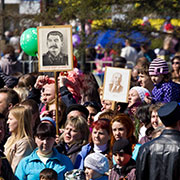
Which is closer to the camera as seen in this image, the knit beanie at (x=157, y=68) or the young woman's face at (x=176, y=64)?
the knit beanie at (x=157, y=68)

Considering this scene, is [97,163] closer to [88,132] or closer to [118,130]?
[118,130]

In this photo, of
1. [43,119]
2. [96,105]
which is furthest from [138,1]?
[43,119]

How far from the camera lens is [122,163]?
7.21 metres

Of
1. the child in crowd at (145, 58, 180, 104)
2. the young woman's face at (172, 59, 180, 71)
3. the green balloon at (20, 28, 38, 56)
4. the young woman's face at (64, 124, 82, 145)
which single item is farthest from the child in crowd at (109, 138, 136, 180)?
the young woman's face at (172, 59, 180, 71)

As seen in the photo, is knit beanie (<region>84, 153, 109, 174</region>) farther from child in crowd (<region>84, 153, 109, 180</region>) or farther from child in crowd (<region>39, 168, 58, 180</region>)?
child in crowd (<region>39, 168, 58, 180</region>)

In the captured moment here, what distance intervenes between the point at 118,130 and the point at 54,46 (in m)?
2.05

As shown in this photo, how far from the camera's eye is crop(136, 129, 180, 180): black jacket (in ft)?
19.6

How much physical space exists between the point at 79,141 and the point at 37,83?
233 cm

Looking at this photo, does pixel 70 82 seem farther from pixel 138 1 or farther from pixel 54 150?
pixel 138 1

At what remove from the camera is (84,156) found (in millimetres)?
8062

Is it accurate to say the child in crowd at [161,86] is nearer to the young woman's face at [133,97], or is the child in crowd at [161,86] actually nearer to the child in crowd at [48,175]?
the young woman's face at [133,97]

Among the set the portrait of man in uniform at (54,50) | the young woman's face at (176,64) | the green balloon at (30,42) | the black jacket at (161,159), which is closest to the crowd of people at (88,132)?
the black jacket at (161,159)

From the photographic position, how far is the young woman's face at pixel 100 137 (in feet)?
26.4

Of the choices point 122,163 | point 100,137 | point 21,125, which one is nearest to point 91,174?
point 122,163
